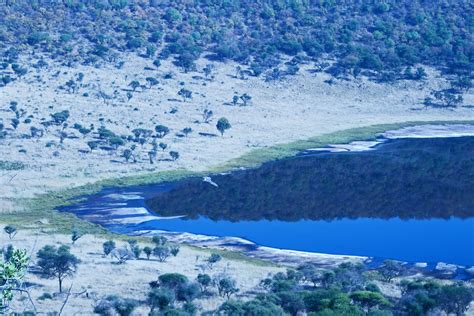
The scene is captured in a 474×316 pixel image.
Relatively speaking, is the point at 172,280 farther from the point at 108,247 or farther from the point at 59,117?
the point at 59,117

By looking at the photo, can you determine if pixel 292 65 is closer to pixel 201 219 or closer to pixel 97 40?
pixel 97 40

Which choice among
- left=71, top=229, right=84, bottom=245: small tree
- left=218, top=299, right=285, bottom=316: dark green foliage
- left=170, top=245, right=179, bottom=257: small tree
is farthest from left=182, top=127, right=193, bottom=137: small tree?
left=218, top=299, right=285, bottom=316: dark green foliage

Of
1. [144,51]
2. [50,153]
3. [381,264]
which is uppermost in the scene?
[144,51]

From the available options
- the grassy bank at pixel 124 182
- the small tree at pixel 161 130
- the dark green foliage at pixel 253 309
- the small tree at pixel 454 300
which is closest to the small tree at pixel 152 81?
the small tree at pixel 161 130

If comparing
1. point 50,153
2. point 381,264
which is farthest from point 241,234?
point 50,153

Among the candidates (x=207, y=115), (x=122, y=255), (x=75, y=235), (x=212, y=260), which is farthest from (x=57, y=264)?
(x=207, y=115)

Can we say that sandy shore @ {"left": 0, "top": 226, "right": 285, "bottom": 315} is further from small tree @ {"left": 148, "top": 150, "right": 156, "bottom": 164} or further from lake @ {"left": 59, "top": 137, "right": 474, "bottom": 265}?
small tree @ {"left": 148, "top": 150, "right": 156, "bottom": 164}
